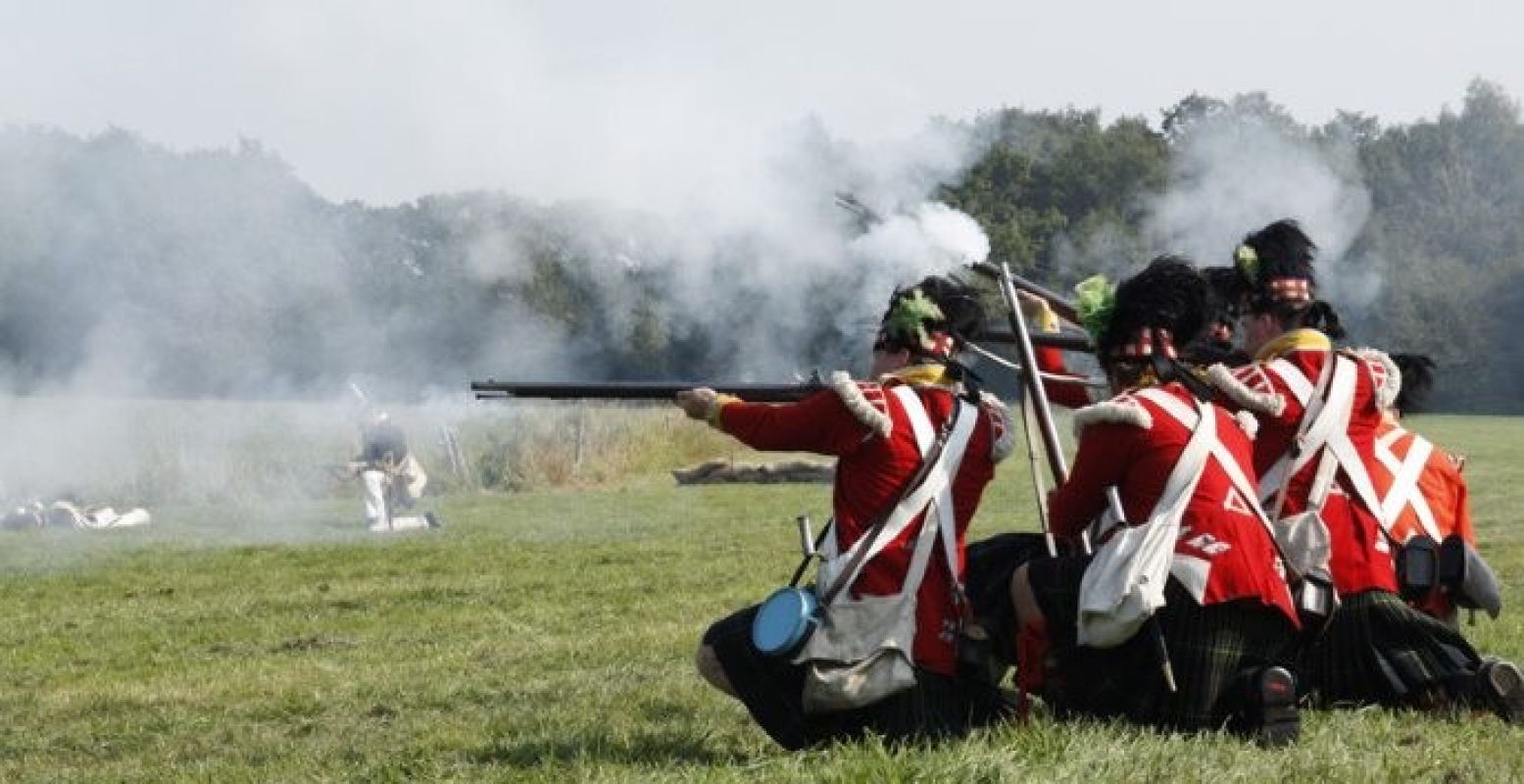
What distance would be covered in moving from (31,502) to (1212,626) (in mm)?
23144

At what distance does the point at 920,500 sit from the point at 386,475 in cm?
2010

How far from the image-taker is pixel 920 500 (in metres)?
7.38

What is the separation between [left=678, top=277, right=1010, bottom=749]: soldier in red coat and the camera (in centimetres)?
735

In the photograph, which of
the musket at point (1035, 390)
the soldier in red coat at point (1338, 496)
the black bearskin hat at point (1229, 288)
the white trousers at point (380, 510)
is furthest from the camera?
the white trousers at point (380, 510)

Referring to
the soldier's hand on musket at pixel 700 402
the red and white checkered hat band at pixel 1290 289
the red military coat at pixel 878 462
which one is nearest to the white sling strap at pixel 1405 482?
the red and white checkered hat band at pixel 1290 289

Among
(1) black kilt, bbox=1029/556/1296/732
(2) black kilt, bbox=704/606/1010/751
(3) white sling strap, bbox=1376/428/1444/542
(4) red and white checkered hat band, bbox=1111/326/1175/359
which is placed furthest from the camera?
(3) white sling strap, bbox=1376/428/1444/542

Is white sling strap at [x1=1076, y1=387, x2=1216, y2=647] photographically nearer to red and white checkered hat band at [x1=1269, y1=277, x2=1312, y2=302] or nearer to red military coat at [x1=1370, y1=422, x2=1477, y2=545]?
red and white checkered hat band at [x1=1269, y1=277, x2=1312, y2=302]

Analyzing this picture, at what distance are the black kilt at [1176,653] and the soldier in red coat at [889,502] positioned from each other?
346mm

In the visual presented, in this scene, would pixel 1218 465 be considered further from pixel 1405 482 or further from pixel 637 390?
pixel 637 390

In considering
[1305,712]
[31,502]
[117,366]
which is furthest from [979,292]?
[31,502]

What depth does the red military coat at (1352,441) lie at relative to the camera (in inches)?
320

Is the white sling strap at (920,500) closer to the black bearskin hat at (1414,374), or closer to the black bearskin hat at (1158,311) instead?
the black bearskin hat at (1158,311)

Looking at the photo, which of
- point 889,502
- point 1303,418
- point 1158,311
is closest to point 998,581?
point 889,502

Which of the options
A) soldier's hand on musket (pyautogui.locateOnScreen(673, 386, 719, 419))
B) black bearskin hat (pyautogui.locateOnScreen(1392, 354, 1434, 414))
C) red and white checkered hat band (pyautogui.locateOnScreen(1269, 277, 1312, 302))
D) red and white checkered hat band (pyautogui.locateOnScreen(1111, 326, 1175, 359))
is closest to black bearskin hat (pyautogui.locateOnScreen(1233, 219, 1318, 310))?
red and white checkered hat band (pyautogui.locateOnScreen(1269, 277, 1312, 302))
